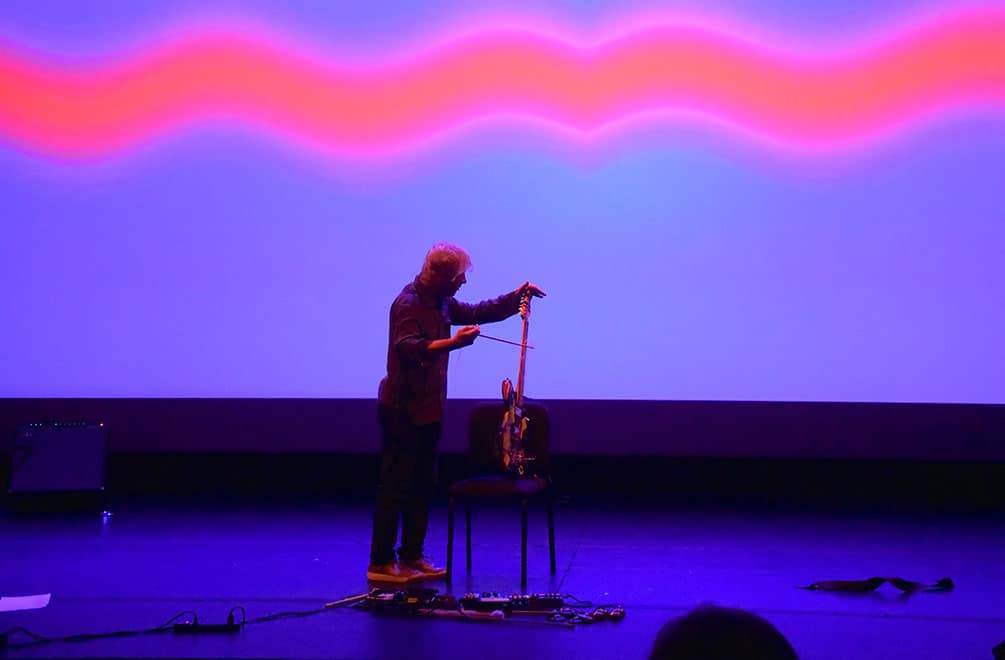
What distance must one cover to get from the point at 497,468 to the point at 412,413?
442 mm

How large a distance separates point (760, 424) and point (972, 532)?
1074mm

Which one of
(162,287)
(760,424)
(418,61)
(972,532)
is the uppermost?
(418,61)

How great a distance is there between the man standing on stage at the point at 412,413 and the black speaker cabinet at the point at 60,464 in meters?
2.35

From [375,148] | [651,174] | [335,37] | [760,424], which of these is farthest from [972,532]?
[335,37]

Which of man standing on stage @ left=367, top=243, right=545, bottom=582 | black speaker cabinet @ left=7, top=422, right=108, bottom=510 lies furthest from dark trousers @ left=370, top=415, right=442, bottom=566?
black speaker cabinet @ left=7, top=422, right=108, bottom=510

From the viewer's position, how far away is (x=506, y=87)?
528 centimetres

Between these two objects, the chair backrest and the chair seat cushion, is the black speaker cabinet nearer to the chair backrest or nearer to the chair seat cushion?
the chair backrest

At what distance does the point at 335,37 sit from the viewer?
5383 mm

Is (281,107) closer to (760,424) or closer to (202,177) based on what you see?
(202,177)

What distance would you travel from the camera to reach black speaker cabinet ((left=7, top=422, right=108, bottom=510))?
5395 millimetres

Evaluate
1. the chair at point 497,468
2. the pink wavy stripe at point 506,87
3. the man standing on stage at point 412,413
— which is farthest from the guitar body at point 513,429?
the pink wavy stripe at point 506,87

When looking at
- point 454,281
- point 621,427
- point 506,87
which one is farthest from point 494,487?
point 506,87

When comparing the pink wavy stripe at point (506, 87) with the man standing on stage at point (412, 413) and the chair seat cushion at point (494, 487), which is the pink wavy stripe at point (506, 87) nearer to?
the man standing on stage at point (412, 413)

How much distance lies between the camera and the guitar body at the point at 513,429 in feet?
12.7
